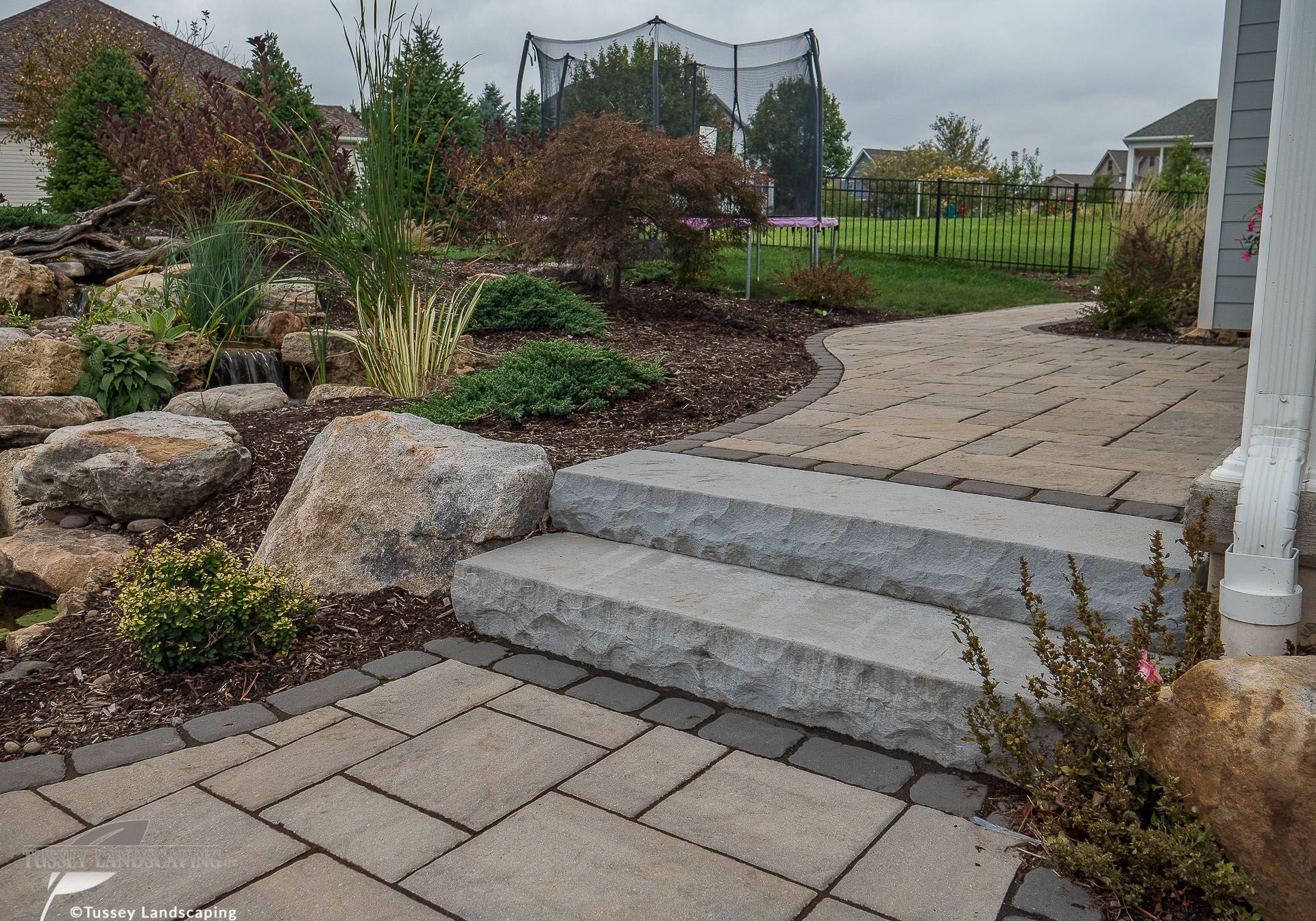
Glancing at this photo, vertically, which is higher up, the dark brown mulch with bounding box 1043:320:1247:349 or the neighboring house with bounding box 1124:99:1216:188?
the neighboring house with bounding box 1124:99:1216:188

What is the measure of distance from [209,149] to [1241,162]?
765 centimetres

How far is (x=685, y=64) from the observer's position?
8.91 metres

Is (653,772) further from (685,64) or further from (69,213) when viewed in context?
(69,213)

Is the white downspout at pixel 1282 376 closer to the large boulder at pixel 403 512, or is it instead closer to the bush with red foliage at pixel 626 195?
the large boulder at pixel 403 512

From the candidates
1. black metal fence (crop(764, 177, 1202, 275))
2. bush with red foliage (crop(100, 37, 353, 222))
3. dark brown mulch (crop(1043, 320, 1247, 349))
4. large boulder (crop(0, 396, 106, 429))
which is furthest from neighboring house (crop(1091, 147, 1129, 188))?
large boulder (crop(0, 396, 106, 429))

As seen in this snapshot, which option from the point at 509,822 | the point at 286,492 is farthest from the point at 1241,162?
the point at 509,822

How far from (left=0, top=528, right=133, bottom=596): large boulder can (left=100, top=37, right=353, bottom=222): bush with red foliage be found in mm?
3885

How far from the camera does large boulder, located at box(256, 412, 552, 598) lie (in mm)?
3088

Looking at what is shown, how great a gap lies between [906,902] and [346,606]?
1963 mm

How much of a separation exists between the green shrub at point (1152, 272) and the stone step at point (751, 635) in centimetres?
575

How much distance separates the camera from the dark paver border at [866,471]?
2725mm

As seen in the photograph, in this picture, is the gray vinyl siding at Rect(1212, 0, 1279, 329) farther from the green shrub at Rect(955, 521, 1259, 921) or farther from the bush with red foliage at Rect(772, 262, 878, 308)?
the green shrub at Rect(955, 521, 1259, 921)

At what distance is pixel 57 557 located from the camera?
361 centimetres

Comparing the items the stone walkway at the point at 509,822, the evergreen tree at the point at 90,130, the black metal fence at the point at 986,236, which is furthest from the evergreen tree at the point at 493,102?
the stone walkway at the point at 509,822
